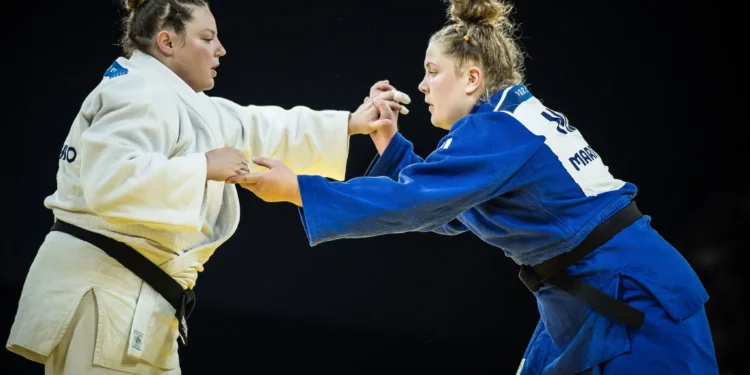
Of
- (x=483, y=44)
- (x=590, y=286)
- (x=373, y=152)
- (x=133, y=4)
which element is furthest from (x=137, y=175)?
(x=373, y=152)

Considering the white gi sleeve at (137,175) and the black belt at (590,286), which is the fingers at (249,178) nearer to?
the white gi sleeve at (137,175)

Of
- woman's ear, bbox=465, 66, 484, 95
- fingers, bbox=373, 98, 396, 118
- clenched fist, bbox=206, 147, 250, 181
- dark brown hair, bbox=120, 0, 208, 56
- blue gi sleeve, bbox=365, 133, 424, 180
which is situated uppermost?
dark brown hair, bbox=120, 0, 208, 56

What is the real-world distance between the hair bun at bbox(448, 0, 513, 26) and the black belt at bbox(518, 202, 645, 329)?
2.00ft

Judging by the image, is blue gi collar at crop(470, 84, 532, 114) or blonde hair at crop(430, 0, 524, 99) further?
blonde hair at crop(430, 0, 524, 99)

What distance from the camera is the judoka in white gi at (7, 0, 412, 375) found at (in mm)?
1811

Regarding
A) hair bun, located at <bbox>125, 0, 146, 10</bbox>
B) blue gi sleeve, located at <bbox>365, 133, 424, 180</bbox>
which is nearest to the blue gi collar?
blue gi sleeve, located at <bbox>365, 133, 424, 180</bbox>

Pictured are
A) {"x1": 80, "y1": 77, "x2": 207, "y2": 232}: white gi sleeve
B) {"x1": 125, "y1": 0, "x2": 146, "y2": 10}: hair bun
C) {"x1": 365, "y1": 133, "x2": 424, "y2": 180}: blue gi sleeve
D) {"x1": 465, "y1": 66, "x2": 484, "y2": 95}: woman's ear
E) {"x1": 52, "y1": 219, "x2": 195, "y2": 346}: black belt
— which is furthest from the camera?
{"x1": 365, "y1": 133, "x2": 424, "y2": 180}: blue gi sleeve

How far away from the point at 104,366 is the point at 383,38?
1749mm

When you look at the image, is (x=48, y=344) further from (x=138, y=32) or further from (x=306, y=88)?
(x=306, y=88)

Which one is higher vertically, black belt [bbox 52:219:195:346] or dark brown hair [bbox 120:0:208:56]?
dark brown hair [bbox 120:0:208:56]

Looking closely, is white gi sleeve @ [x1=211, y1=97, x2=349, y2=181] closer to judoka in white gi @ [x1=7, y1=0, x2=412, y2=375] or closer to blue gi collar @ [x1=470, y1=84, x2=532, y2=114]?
judoka in white gi @ [x1=7, y1=0, x2=412, y2=375]

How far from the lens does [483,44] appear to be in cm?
212

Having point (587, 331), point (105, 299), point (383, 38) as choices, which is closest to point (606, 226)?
point (587, 331)

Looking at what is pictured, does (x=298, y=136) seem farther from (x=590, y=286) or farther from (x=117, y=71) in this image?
(x=590, y=286)
